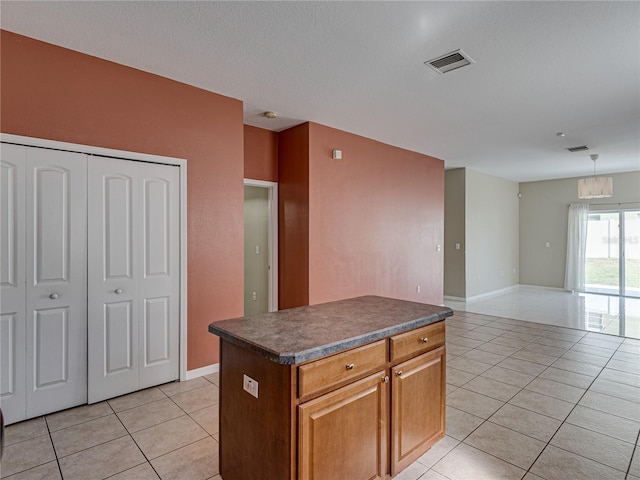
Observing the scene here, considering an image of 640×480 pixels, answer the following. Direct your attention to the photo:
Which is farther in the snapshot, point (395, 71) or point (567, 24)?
point (395, 71)

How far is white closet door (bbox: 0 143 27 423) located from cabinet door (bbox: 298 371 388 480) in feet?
7.75

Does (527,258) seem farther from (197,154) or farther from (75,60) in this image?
(75,60)

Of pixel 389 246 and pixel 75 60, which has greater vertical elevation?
pixel 75 60

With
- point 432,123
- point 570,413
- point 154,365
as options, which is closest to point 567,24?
point 432,123

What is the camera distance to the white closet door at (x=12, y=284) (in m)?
2.52

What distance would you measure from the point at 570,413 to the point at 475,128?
11.5 feet

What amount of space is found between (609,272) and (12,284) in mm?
10607

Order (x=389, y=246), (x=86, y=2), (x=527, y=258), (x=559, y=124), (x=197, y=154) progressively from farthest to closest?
(x=527, y=258) < (x=389, y=246) < (x=559, y=124) < (x=197, y=154) < (x=86, y=2)

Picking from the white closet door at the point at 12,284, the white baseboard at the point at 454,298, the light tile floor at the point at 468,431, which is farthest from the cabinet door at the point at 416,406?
the white baseboard at the point at 454,298

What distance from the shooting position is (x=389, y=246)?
18.5 ft

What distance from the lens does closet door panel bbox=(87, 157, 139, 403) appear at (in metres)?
2.90

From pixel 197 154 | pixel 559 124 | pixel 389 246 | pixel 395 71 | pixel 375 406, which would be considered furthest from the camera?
pixel 389 246

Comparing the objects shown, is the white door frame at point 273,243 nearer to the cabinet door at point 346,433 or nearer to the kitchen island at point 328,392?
the kitchen island at point 328,392

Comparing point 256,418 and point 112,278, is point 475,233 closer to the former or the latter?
point 112,278
